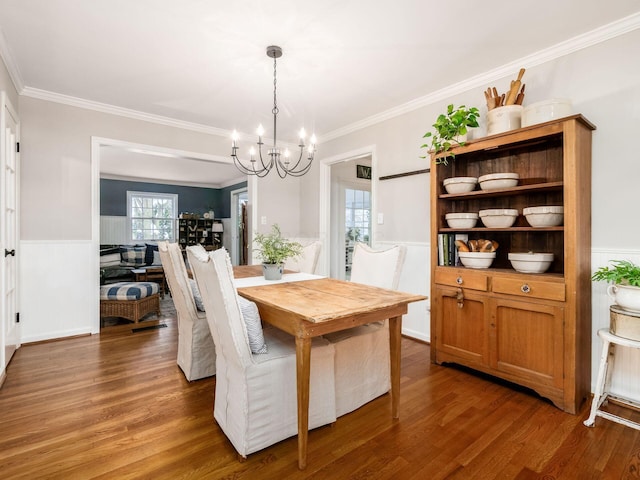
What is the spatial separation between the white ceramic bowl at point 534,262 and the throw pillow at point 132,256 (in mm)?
6141

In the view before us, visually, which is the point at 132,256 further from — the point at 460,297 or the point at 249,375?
the point at 460,297

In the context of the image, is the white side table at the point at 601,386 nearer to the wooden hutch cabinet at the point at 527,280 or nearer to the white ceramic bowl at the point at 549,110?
the wooden hutch cabinet at the point at 527,280

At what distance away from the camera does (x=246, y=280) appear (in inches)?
96.3

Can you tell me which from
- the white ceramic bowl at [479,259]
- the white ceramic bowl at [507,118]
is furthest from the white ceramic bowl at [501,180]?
the white ceramic bowl at [479,259]

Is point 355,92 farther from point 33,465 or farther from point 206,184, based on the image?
point 206,184

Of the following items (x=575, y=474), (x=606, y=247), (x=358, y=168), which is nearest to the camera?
(x=575, y=474)

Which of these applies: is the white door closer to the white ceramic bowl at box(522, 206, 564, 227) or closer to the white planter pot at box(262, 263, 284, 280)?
the white planter pot at box(262, 263, 284, 280)

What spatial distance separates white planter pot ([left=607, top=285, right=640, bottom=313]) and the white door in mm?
3927

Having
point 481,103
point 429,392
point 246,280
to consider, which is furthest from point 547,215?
point 246,280

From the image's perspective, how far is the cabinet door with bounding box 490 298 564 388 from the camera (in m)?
2.08

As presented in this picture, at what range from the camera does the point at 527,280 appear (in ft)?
7.25

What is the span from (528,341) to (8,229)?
3997 mm

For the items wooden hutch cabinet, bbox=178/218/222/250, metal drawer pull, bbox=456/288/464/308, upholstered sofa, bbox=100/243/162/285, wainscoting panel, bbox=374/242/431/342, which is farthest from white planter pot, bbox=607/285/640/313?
wooden hutch cabinet, bbox=178/218/222/250

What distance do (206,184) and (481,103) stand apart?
6.99 m
